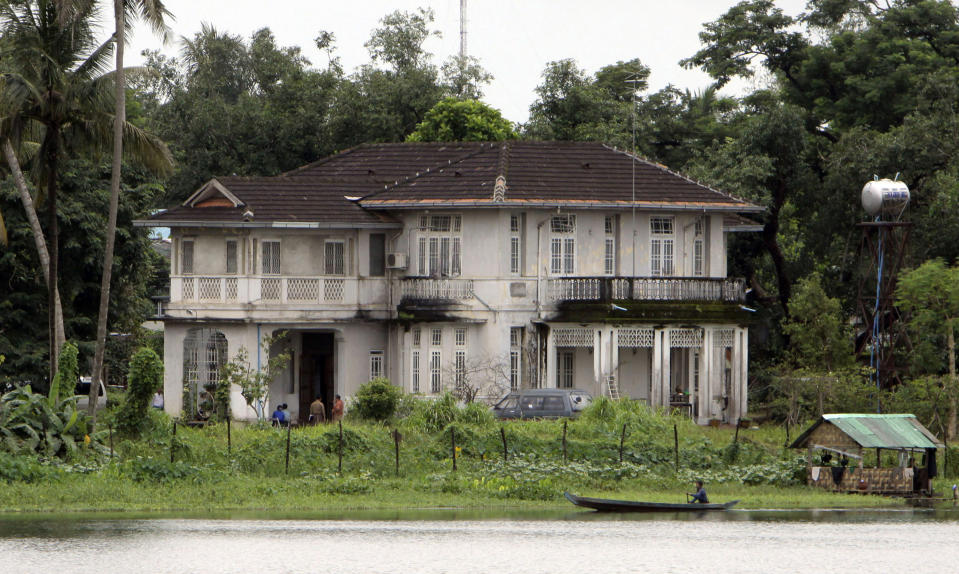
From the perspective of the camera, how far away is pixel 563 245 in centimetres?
4512

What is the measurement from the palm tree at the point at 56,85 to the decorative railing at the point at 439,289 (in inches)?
323

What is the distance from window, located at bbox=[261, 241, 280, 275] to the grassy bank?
7342 millimetres

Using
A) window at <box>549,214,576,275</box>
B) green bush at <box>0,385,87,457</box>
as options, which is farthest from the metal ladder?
green bush at <box>0,385,87,457</box>

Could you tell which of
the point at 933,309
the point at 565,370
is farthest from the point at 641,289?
the point at 933,309

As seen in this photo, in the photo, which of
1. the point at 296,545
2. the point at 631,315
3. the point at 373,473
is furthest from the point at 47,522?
the point at 631,315

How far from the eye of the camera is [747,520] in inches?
1265

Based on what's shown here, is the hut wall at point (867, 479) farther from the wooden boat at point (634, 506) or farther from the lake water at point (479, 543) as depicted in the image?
the wooden boat at point (634, 506)

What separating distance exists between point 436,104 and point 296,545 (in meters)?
30.3

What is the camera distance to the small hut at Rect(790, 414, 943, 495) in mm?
35000

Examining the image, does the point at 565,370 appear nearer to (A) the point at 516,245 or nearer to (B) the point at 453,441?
(A) the point at 516,245

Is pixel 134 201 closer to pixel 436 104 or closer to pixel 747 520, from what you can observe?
pixel 436 104

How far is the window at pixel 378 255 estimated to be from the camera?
45781mm

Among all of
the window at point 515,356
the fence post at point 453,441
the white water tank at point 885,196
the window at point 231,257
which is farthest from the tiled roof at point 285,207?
the white water tank at point 885,196

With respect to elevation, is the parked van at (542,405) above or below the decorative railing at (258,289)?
below
